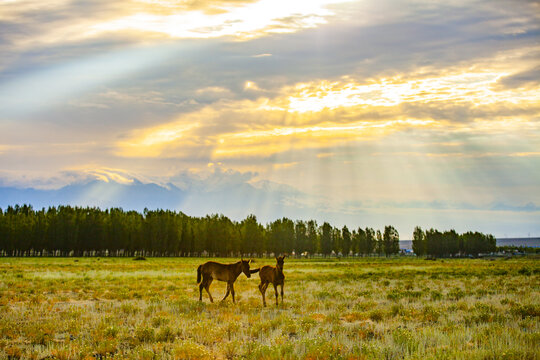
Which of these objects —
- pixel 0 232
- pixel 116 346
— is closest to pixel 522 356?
pixel 116 346

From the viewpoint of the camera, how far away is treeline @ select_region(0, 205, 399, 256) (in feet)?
423

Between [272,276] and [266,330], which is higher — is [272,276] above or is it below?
above

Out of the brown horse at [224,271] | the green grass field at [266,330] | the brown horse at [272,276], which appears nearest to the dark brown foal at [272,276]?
the brown horse at [272,276]

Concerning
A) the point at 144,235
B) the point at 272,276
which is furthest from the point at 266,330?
the point at 144,235

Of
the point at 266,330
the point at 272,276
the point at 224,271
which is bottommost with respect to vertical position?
the point at 266,330

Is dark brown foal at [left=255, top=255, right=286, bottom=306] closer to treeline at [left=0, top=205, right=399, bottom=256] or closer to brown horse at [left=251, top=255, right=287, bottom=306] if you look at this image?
brown horse at [left=251, top=255, right=287, bottom=306]

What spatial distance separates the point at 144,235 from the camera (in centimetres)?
14300

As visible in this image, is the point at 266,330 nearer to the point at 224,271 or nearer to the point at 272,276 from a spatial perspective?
the point at 272,276

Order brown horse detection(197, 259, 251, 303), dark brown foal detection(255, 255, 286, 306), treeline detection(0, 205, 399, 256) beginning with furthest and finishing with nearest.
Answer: treeline detection(0, 205, 399, 256) → brown horse detection(197, 259, 251, 303) → dark brown foal detection(255, 255, 286, 306)

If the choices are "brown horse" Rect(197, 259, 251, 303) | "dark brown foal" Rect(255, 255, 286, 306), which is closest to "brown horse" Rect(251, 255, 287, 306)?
"dark brown foal" Rect(255, 255, 286, 306)

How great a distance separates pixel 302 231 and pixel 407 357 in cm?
17872

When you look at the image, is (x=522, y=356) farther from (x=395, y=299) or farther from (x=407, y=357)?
(x=395, y=299)

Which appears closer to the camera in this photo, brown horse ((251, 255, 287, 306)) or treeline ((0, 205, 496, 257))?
brown horse ((251, 255, 287, 306))

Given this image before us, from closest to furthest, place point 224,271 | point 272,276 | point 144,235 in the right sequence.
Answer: point 272,276 → point 224,271 → point 144,235
